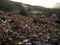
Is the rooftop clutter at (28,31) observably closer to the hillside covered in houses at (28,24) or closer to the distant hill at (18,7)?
the hillside covered in houses at (28,24)

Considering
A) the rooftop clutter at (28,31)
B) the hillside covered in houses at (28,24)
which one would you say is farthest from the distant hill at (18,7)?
the rooftop clutter at (28,31)

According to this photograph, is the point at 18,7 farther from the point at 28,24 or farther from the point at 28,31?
the point at 28,31

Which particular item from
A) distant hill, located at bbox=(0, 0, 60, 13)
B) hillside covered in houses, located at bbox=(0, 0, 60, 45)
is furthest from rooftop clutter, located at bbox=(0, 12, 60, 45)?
distant hill, located at bbox=(0, 0, 60, 13)

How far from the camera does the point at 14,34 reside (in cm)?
1151

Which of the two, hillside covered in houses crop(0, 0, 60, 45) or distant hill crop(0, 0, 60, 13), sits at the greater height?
distant hill crop(0, 0, 60, 13)

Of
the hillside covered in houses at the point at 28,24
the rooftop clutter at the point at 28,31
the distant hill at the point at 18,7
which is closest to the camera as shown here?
the rooftop clutter at the point at 28,31

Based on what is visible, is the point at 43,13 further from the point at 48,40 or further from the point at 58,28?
the point at 48,40

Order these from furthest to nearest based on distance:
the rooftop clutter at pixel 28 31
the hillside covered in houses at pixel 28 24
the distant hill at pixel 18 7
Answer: the distant hill at pixel 18 7 < the hillside covered in houses at pixel 28 24 < the rooftop clutter at pixel 28 31

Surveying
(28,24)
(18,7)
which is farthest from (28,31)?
(18,7)

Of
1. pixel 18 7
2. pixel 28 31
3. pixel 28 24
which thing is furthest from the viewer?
pixel 18 7

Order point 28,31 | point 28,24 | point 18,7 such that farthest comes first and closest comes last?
point 18,7
point 28,24
point 28,31

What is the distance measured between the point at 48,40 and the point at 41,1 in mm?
8802

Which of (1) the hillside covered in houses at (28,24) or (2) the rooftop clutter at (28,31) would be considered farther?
(1) the hillside covered in houses at (28,24)

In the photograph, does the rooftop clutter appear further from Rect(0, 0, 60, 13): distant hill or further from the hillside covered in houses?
Rect(0, 0, 60, 13): distant hill
